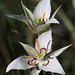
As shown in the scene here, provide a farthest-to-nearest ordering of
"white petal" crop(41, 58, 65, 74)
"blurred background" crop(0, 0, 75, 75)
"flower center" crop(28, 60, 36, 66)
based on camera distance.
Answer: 1. "blurred background" crop(0, 0, 75, 75)
2. "flower center" crop(28, 60, 36, 66)
3. "white petal" crop(41, 58, 65, 74)

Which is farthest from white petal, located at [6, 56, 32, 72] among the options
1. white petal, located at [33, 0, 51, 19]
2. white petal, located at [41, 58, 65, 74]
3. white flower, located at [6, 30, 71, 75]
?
white petal, located at [33, 0, 51, 19]

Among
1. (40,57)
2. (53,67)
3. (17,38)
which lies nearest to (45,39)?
(40,57)

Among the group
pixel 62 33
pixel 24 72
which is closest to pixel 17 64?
pixel 24 72

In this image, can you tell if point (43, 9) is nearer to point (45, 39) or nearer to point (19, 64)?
point (45, 39)

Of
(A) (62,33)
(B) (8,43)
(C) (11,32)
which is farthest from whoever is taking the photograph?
(A) (62,33)

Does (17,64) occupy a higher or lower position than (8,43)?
higher

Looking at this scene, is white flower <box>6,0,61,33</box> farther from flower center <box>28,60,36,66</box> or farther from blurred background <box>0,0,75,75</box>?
blurred background <box>0,0,75,75</box>

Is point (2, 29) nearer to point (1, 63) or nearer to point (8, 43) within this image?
point (8, 43)
